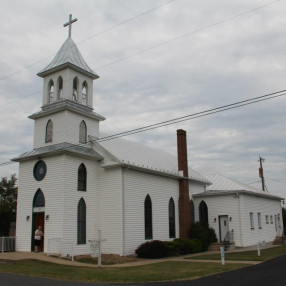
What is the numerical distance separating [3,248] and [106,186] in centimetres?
793

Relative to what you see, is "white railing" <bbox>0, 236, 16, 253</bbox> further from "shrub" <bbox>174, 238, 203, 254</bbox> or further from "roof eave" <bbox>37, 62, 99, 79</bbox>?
"roof eave" <bbox>37, 62, 99, 79</bbox>

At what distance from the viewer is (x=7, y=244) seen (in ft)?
83.0

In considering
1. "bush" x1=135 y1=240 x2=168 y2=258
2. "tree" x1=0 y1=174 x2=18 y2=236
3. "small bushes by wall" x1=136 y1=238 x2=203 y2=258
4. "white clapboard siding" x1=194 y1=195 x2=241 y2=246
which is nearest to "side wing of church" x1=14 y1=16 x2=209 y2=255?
"bush" x1=135 y1=240 x2=168 y2=258

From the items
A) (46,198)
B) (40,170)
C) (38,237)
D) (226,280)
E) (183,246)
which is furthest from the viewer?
(183,246)

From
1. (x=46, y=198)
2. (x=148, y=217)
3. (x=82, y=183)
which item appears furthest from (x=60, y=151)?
(x=148, y=217)

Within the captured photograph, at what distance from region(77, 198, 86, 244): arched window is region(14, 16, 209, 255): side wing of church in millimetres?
64

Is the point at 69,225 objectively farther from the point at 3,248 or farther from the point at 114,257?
the point at 3,248

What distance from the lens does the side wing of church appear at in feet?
79.7

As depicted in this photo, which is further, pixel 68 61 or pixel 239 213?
pixel 239 213

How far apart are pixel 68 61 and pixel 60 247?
525 inches

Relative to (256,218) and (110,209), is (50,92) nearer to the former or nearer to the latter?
(110,209)

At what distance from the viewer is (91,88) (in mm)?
29703

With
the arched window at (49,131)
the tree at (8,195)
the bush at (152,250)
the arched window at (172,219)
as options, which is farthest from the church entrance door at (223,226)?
the tree at (8,195)

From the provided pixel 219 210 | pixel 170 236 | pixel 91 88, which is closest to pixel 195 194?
pixel 219 210
